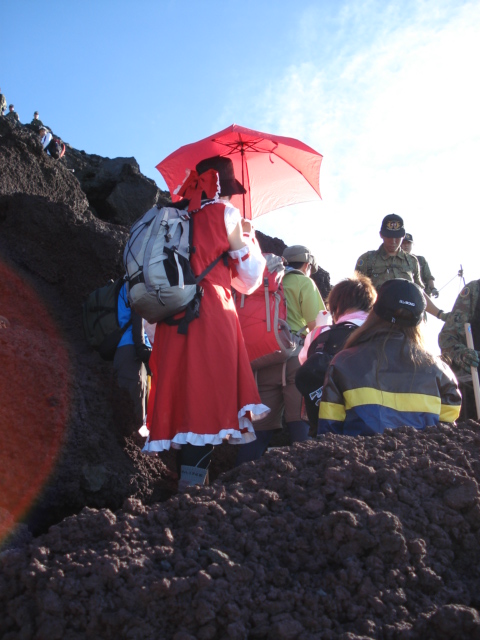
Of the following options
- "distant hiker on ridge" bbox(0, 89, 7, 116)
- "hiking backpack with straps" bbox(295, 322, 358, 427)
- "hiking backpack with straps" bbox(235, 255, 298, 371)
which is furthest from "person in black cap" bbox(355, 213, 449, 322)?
"distant hiker on ridge" bbox(0, 89, 7, 116)

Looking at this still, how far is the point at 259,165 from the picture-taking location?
5508mm

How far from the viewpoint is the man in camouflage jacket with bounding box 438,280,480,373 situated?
21.5 ft

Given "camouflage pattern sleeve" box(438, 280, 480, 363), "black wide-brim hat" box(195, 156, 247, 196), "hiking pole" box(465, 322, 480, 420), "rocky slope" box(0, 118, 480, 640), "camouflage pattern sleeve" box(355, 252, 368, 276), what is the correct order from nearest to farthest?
"rocky slope" box(0, 118, 480, 640) < "black wide-brim hat" box(195, 156, 247, 196) < "hiking pole" box(465, 322, 480, 420) < "camouflage pattern sleeve" box(355, 252, 368, 276) < "camouflage pattern sleeve" box(438, 280, 480, 363)

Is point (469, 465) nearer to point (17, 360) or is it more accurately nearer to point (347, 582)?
point (347, 582)

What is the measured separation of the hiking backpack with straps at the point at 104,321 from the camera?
454cm

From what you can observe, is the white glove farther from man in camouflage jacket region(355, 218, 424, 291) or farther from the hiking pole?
the hiking pole

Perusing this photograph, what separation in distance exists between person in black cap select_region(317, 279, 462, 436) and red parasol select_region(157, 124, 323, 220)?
79.9 inches

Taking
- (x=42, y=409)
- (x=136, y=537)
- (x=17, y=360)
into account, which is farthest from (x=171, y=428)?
(x=136, y=537)

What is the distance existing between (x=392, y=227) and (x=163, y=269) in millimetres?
3351

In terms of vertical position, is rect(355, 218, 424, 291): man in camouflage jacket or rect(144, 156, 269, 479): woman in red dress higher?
rect(355, 218, 424, 291): man in camouflage jacket

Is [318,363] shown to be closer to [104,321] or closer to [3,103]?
[104,321]

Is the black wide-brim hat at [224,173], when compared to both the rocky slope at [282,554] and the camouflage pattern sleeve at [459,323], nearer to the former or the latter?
the rocky slope at [282,554]

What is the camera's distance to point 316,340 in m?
4.11

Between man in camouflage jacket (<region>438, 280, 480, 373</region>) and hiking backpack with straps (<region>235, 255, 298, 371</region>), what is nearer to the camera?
hiking backpack with straps (<region>235, 255, 298, 371</region>)
